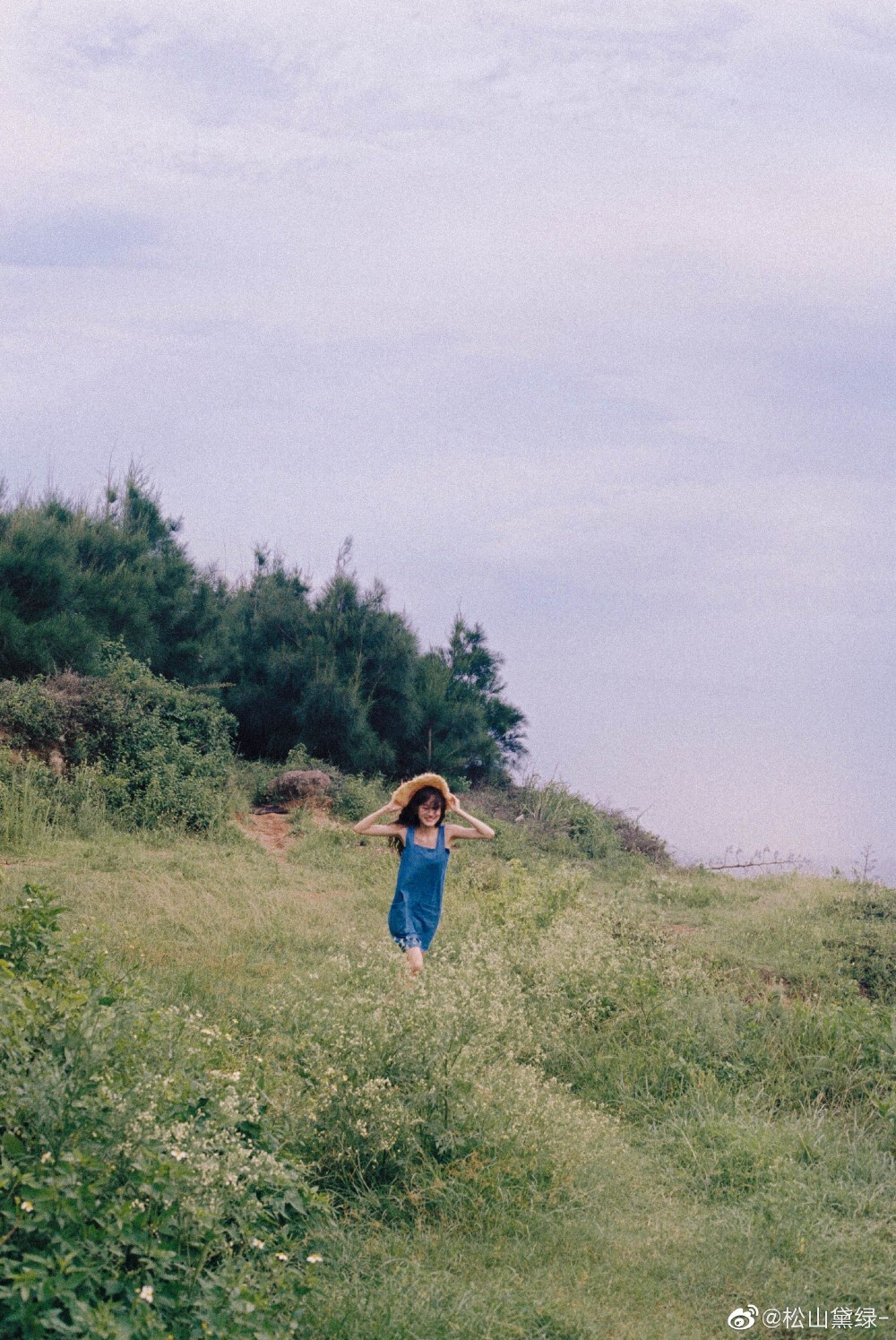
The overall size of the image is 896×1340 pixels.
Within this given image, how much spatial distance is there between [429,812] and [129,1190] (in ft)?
14.5

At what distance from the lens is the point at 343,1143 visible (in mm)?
4762

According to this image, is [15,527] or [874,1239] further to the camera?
[15,527]

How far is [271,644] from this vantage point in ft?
79.3

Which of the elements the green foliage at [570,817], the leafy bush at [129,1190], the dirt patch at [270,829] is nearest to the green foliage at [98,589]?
the dirt patch at [270,829]

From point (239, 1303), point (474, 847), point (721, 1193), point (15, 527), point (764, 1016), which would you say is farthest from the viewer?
point (15, 527)

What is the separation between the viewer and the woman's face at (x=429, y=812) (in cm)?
782

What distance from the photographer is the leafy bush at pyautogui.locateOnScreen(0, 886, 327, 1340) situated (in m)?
3.25

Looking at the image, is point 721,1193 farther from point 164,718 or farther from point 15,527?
point 15,527

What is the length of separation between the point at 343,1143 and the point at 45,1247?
1627 millimetres

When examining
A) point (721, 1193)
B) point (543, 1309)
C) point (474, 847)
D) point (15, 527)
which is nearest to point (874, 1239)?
point (721, 1193)

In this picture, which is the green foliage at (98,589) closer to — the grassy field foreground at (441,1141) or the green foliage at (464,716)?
the green foliage at (464,716)

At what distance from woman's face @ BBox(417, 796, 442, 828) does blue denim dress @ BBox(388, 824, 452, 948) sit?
98mm

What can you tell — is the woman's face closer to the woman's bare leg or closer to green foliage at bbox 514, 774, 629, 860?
the woman's bare leg

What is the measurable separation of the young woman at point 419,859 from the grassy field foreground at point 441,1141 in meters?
0.52
